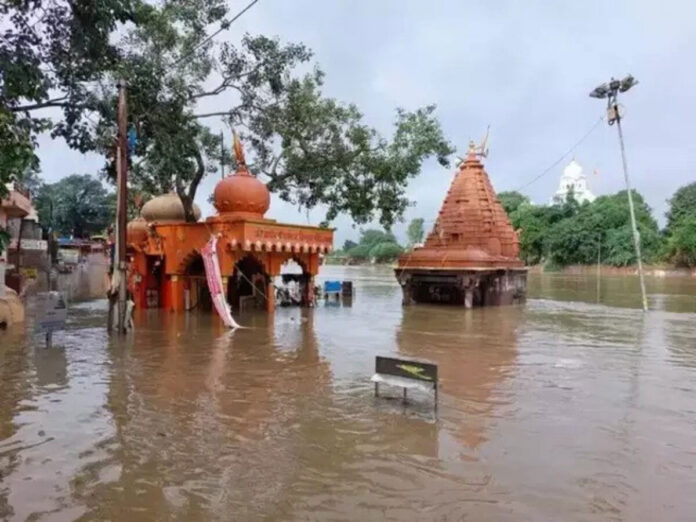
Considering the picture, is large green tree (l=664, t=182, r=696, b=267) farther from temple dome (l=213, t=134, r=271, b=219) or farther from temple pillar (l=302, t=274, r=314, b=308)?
temple dome (l=213, t=134, r=271, b=219)

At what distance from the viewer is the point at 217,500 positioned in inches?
193

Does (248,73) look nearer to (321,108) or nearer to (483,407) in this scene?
(321,108)

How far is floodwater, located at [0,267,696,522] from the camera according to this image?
491 cm

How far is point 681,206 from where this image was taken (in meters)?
68.0

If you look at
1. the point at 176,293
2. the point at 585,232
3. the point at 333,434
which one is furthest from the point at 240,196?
the point at 585,232

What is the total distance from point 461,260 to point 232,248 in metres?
10.0

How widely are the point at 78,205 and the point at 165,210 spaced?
3692cm

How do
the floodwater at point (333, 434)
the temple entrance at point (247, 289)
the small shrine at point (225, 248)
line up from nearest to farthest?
the floodwater at point (333, 434)
the small shrine at point (225, 248)
the temple entrance at point (247, 289)

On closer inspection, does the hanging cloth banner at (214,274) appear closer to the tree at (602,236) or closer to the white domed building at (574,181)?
the tree at (602,236)

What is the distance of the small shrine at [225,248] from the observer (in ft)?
62.2

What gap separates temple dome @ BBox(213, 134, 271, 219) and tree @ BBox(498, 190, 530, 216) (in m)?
65.9

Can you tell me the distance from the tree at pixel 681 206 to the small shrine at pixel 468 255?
4455cm

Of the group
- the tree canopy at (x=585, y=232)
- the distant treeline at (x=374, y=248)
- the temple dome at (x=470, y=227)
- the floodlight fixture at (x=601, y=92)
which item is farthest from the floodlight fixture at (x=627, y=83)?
the distant treeline at (x=374, y=248)

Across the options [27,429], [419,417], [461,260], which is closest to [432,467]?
[419,417]
